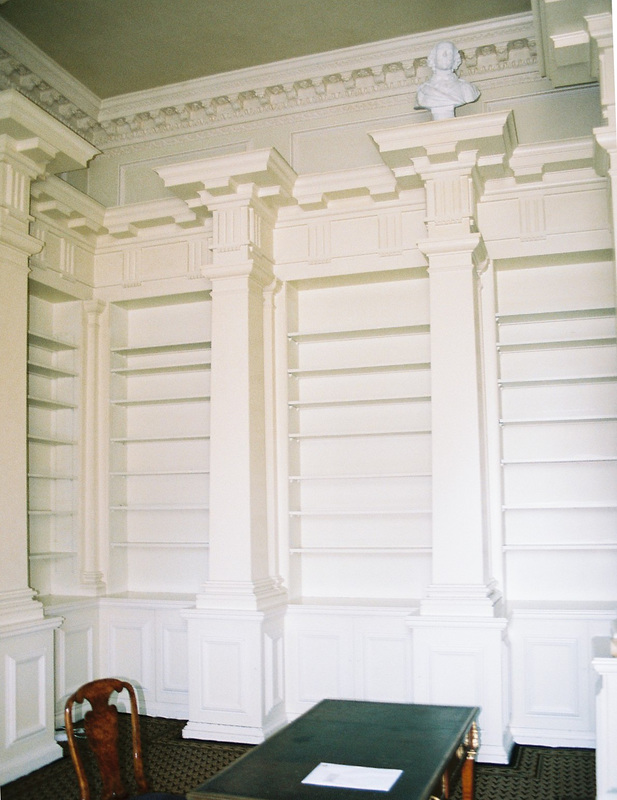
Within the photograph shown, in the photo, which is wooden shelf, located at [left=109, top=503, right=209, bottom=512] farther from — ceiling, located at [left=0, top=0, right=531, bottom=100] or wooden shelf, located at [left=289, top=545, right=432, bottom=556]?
ceiling, located at [left=0, top=0, right=531, bottom=100]

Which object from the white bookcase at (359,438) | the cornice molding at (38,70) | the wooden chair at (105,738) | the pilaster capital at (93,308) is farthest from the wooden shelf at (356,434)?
the cornice molding at (38,70)

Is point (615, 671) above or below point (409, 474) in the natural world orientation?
below

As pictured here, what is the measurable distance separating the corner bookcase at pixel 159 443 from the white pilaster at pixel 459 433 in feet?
5.53

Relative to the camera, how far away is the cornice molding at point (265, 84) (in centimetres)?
507

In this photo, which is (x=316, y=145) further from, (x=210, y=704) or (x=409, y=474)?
(x=210, y=704)

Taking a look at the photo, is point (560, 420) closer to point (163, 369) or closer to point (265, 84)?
point (163, 369)

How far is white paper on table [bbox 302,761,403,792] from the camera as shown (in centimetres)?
217

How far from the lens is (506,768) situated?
13.2ft

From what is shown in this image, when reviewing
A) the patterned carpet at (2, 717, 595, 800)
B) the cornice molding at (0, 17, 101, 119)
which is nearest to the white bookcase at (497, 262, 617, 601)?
the patterned carpet at (2, 717, 595, 800)

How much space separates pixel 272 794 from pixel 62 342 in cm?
387

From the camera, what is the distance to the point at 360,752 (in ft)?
8.07

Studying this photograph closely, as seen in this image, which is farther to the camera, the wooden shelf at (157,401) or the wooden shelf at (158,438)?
the wooden shelf at (157,401)

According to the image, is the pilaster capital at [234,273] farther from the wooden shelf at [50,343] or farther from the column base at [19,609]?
the column base at [19,609]

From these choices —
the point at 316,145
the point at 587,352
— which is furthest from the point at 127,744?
the point at 316,145
